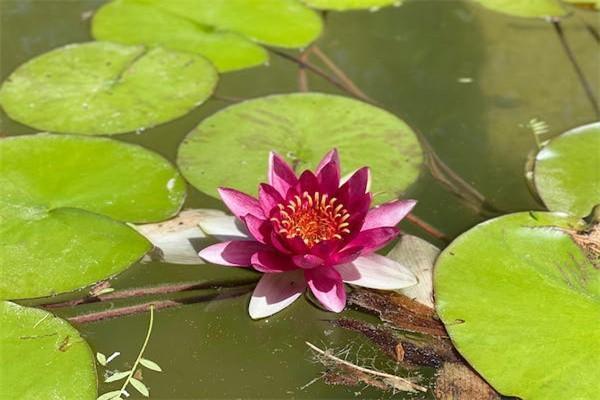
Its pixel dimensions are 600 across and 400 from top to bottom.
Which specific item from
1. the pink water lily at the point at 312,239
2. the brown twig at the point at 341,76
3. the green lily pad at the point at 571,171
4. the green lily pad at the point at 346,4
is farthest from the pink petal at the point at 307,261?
the green lily pad at the point at 346,4

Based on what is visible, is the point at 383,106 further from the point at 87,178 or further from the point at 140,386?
the point at 140,386

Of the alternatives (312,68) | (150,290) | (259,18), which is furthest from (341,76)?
(150,290)

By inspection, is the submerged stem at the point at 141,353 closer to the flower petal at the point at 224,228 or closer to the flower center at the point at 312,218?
the flower petal at the point at 224,228

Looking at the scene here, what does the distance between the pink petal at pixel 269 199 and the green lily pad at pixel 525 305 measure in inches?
17.6

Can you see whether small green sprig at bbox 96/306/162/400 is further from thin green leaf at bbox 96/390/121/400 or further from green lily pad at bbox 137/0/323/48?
green lily pad at bbox 137/0/323/48

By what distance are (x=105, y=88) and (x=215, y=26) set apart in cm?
63

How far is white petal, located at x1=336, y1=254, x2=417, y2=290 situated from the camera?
175cm

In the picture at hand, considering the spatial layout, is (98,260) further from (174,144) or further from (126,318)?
(174,144)

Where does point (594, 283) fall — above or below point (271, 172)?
below

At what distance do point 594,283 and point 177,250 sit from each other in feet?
3.51

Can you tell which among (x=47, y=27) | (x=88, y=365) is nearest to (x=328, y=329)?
(x=88, y=365)

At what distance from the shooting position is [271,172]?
185 cm

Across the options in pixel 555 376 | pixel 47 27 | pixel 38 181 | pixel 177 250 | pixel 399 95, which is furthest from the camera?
pixel 47 27

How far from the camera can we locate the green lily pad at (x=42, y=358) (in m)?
1.51
